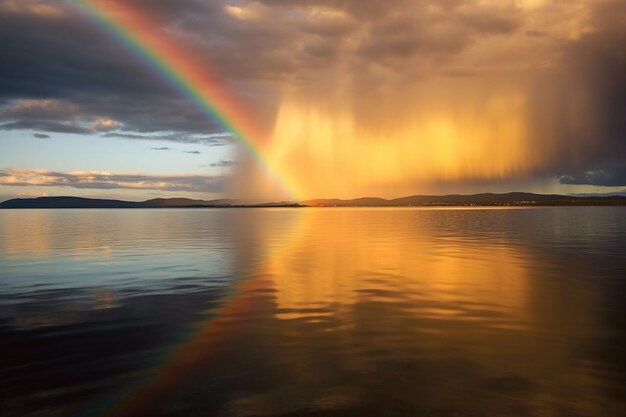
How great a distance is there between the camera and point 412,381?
12.0 m

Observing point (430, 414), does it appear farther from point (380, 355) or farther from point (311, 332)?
point (311, 332)

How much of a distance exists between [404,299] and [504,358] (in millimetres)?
9309

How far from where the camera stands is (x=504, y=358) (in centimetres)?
1387

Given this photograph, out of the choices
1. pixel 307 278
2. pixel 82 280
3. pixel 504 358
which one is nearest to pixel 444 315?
pixel 504 358

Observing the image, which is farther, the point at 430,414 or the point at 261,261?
the point at 261,261

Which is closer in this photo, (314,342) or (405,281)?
(314,342)

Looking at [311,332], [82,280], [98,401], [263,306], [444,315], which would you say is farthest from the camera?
[82,280]

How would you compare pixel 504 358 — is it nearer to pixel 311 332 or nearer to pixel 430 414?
pixel 430 414

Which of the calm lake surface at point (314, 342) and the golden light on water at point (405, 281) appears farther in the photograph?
the golden light on water at point (405, 281)

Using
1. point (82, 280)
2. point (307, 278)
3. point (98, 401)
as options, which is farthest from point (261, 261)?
point (98, 401)

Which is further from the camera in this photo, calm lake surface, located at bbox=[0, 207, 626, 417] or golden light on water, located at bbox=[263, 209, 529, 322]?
golden light on water, located at bbox=[263, 209, 529, 322]

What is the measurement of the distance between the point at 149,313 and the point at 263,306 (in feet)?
15.9

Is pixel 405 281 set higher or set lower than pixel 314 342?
lower

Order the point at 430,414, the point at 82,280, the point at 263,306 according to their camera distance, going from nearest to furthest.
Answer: the point at 430,414
the point at 263,306
the point at 82,280
